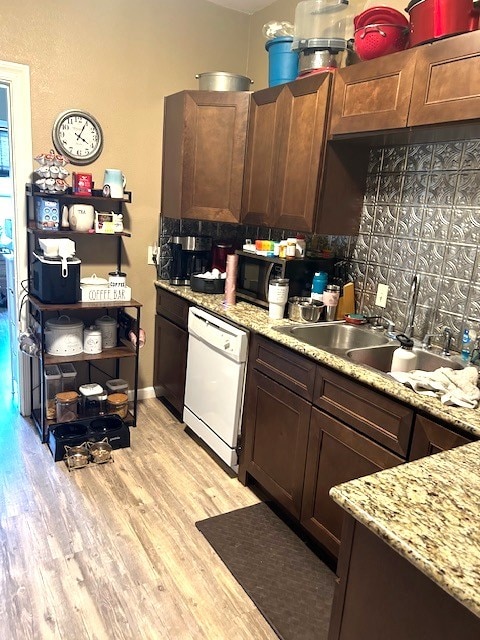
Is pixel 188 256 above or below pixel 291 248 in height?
below

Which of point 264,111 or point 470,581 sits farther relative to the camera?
point 264,111

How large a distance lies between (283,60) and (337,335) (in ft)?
4.99

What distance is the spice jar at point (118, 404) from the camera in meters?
3.06

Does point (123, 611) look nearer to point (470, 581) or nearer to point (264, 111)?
point (470, 581)

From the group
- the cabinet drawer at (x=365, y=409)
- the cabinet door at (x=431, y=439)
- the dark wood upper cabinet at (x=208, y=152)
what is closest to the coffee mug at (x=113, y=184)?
the dark wood upper cabinet at (x=208, y=152)

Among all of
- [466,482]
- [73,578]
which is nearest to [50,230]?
[73,578]

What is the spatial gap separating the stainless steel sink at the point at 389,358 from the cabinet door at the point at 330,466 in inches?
12.7

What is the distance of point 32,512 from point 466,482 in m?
1.98

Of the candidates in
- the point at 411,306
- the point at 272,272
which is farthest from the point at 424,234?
the point at 272,272

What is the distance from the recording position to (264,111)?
2.70 metres

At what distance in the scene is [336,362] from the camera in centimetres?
189

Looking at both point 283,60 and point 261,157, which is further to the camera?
point 261,157

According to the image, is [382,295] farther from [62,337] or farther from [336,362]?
[62,337]

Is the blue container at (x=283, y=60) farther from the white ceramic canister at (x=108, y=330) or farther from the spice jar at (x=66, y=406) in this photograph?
the spice jar at (x=66, y=406)
